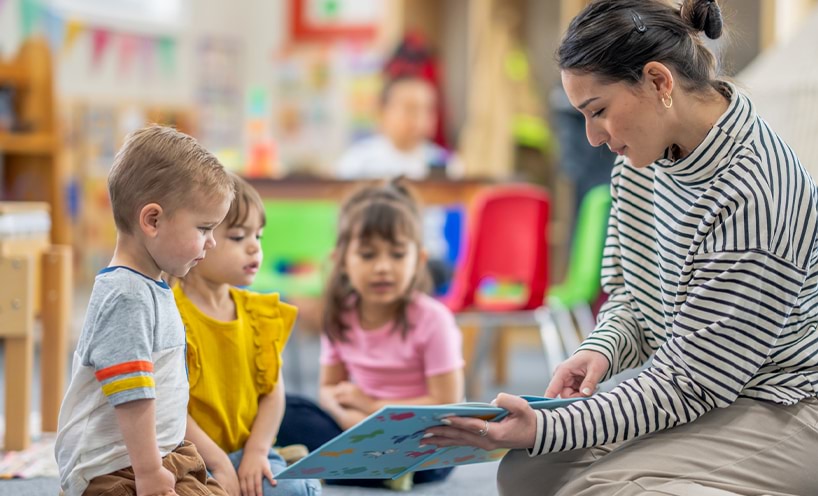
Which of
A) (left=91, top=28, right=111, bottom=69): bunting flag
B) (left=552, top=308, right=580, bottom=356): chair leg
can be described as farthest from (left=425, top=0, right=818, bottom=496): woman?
(left=91, top=28, right=111, bottom=69): bunting flag

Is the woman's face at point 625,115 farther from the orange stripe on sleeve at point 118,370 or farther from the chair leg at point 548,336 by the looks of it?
the chair leg at point 548,336

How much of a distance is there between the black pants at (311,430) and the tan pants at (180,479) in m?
0.47

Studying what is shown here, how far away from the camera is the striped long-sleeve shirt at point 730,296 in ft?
3.87

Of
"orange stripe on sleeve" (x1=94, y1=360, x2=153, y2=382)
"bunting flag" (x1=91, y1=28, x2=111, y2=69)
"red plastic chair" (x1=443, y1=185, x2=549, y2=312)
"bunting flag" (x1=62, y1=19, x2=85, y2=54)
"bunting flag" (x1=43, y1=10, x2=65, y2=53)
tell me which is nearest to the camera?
"orange stripe on sleeve" (x1=94, y1=360, x2=153, y2=382)

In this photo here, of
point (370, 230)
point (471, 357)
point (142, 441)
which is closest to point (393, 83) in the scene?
point (471, 357)

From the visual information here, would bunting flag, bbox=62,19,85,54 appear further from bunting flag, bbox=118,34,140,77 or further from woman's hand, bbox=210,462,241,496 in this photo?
woman's hand, bbox=210,462,241,496

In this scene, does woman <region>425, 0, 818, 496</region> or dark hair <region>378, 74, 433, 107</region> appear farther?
dark hair <region>378, 74, 433, 107</region>

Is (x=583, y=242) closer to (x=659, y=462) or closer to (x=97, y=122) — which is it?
(x=659, y=462)

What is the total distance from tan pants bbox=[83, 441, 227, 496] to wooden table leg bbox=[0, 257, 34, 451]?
0.75m

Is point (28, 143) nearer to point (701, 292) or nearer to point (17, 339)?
point (17, 339)

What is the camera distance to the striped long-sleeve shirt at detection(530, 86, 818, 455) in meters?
1.18

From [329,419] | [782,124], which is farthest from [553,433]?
[782,124]

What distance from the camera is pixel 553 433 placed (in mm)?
1193

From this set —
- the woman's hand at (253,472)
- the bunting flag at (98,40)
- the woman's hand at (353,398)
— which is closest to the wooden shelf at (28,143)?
the bunting flag at (98,40)
